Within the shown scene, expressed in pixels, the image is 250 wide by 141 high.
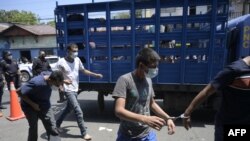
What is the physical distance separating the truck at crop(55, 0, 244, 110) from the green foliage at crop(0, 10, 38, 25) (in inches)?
2092

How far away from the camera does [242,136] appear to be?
7.61 feet

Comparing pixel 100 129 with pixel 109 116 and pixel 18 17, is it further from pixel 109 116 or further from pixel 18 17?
pixel 18 17

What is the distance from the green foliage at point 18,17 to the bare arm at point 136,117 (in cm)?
5669

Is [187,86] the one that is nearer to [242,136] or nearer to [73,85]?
[73,85]

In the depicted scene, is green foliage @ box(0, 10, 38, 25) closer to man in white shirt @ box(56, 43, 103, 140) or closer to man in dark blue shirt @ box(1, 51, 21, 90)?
man in dark blue shirt @ box(1, 51, 21, 90)

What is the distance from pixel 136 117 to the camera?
212cm

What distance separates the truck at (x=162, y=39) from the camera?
16.1 ft

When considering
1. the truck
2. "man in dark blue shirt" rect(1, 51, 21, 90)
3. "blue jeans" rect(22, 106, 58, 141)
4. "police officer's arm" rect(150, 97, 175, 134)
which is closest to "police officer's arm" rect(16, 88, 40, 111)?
"blue jeans" rect(22, 106, 58, 141)

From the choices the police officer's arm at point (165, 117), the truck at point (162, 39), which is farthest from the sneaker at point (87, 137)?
the police officer's arm at point (165, 117)

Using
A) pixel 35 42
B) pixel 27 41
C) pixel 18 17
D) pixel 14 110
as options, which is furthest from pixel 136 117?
pixel 18 17

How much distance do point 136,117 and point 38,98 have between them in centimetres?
218

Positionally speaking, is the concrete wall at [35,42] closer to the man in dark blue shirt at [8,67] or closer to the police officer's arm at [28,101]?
the man in dark blue shirt at [8,67]

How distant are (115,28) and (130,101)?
3322 millimetres

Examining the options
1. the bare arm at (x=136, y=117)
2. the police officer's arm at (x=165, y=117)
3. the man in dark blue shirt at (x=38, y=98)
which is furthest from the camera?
the man in dark blue shirt at (x=38, y=98)
